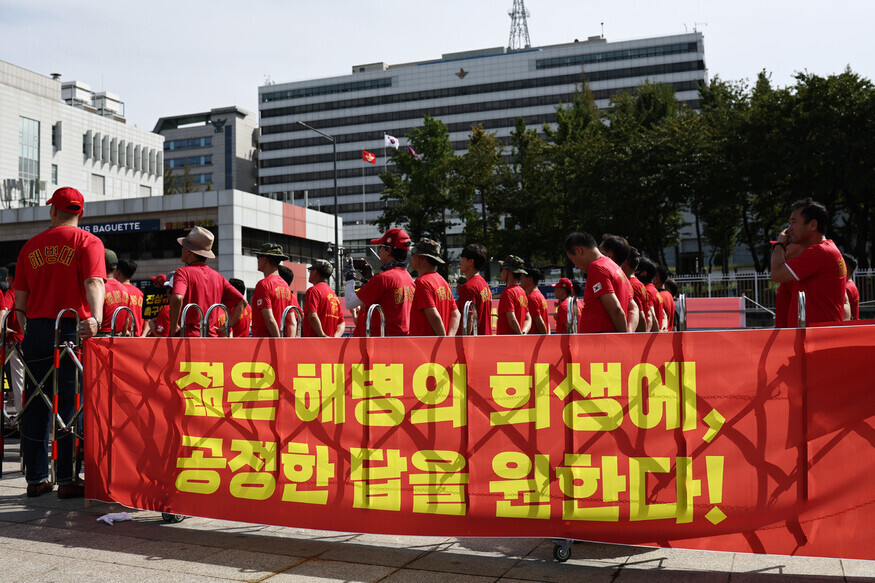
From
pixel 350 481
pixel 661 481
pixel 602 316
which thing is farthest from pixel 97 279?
pixel 661 481

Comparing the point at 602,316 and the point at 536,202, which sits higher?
the point at 536,202

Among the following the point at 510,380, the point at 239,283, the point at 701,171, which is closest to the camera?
the point at 510,380

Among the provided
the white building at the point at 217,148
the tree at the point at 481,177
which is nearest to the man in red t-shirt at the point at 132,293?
the tree at the point at 481,177

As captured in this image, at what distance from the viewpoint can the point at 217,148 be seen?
110562 mm

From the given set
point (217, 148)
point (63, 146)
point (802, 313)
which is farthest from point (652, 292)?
point (217, 148)

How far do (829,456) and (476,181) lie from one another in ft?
126

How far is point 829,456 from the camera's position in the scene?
11.5 feet

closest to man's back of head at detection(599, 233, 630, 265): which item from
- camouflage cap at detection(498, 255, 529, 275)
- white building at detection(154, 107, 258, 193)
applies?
camouflage cap at detection(498, 255, 529, 275)

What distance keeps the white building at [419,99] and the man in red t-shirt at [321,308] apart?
7679 cm

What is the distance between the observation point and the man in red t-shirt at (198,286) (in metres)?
5.83

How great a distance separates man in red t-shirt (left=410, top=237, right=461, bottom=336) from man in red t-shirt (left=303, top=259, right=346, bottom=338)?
1408mm

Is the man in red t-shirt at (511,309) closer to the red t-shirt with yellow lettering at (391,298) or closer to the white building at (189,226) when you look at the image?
the red t-shirt with yellow lettering at (391,298)

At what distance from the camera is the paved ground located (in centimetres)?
372

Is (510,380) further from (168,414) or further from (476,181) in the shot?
(476,181)
